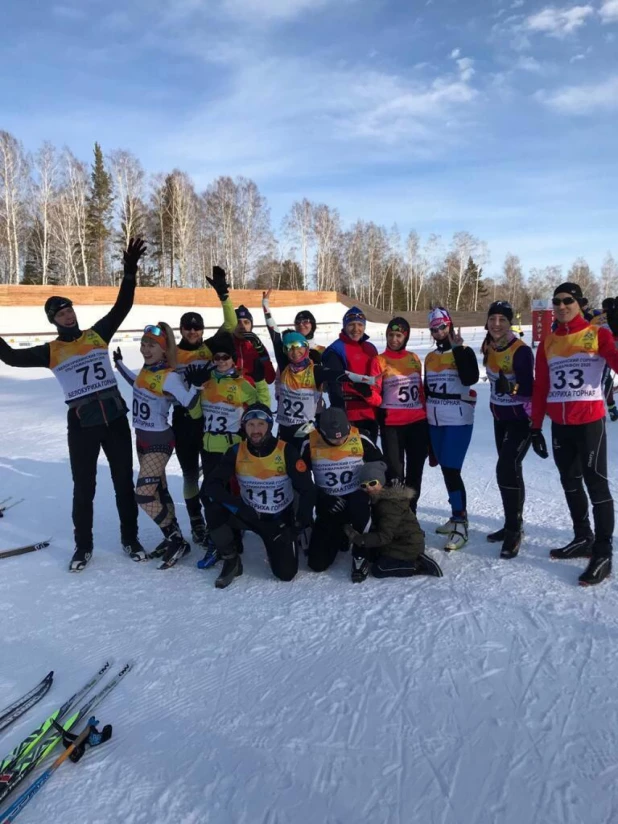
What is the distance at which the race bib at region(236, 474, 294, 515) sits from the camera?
12.9 ft

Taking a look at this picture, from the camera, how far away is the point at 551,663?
2.70 metres

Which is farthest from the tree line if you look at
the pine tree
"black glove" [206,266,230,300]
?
"black glove" [206,266,230,300]

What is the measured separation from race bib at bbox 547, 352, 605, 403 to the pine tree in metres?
41.9

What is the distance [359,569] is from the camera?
3791 mm

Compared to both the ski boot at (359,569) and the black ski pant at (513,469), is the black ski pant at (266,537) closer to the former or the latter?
the ski boot at (359,569)

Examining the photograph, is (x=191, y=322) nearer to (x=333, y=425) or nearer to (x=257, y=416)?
(x=257, y=416)

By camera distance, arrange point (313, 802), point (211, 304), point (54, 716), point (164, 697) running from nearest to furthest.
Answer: point (313, 802) → point (54, 716) → point (164, 697) → point (211, 304)

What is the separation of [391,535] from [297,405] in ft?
4.82

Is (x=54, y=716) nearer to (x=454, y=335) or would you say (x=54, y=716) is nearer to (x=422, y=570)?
(x=422, y=570)

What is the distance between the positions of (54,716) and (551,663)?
250 cm

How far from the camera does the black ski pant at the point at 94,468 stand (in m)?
4.17

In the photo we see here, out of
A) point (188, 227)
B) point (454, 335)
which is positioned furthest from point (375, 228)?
point (454, 335)

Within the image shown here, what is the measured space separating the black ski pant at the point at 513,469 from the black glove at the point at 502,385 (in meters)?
0.28

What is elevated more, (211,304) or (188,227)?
(188,227)
